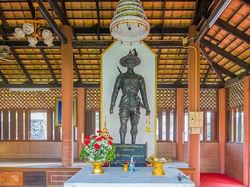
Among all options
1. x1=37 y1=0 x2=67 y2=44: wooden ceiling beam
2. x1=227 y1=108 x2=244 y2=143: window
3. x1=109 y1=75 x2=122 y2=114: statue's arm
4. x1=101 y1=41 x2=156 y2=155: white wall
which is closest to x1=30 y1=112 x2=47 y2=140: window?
x1=37 y1=0 x2=67 y2=44: wooden ceiling beam

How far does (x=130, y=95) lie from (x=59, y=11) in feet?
10.1

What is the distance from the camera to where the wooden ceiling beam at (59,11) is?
7681mm

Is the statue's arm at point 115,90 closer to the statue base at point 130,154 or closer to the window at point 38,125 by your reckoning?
the statue base at point 130,154

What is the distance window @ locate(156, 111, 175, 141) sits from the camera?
1283 centimetres

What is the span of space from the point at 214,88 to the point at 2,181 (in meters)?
8.04

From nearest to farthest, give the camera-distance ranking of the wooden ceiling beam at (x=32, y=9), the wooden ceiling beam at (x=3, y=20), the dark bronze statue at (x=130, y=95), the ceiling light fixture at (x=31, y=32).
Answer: the ceiling light fixture at (x=31, y=32), the dark bronze statue at (x=130, y=95), the wooden ceiling beam at (x=32, y=9), the wooden ceiling beam at (x=3, y=20)

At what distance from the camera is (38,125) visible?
1295 centimetres

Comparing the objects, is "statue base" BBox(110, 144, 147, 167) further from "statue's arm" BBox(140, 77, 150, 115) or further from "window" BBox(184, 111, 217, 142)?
"window" BBox(184, 111, 217, 142)

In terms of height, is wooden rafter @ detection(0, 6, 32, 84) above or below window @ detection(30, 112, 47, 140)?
above

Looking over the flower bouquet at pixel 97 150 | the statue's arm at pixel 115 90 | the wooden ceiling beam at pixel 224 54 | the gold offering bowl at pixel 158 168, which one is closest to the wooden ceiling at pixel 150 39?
the wooden ceiling beam at pixel 224 54

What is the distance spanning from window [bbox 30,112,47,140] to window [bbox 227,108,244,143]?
23.2 feet

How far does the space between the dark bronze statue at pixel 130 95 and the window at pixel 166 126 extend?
6.00 m

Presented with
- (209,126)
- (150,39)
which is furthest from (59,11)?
(209,126)

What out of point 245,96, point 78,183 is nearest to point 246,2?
point 245,96
